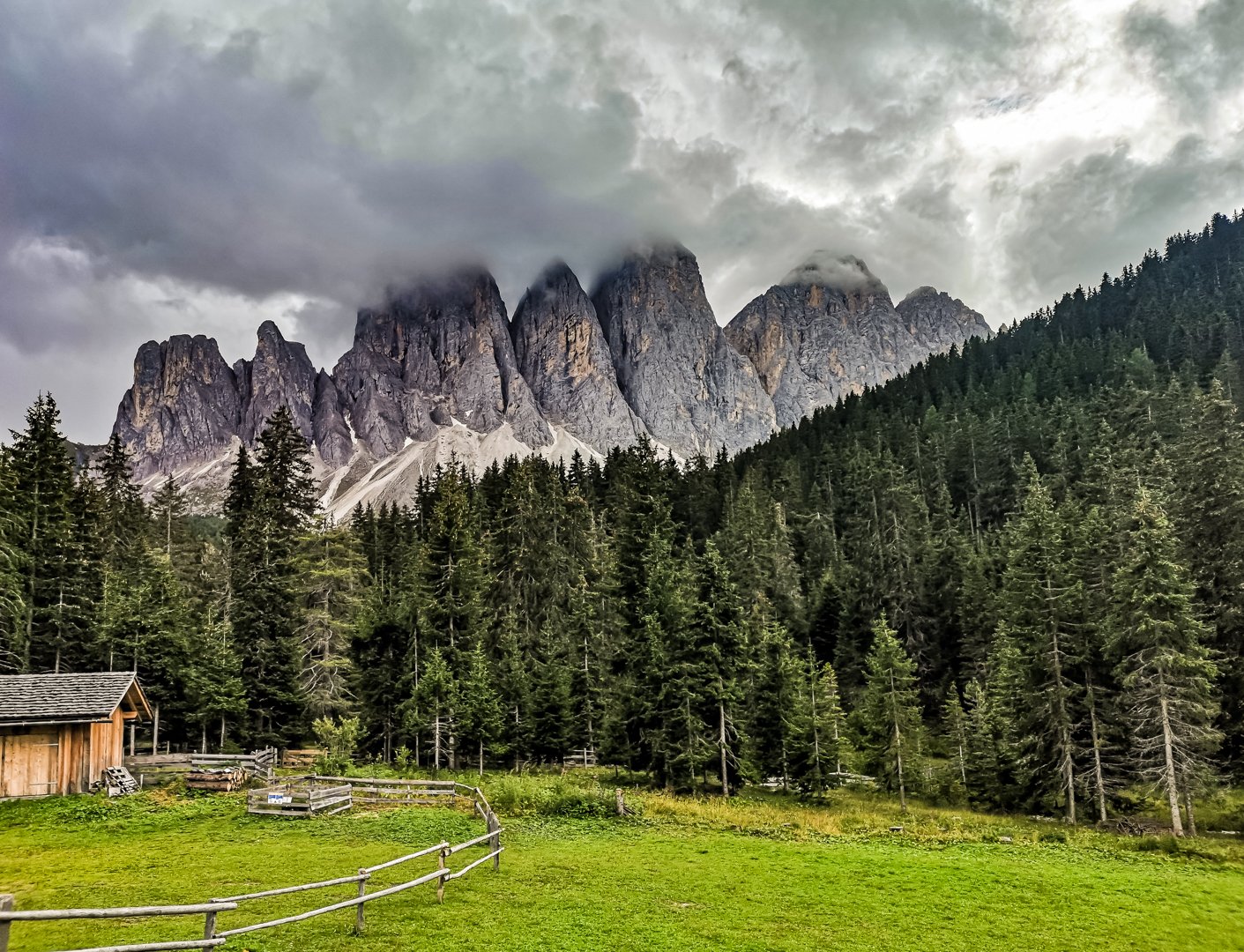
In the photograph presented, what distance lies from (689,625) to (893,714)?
13.6 m

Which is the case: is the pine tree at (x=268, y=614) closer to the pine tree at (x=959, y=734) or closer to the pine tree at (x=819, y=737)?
the pine tree at (x=819, y=737)

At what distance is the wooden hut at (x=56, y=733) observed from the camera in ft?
91.0

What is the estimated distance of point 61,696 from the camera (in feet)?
97.2

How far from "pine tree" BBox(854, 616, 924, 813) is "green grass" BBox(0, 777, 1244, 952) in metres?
11.1

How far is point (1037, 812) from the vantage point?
123ft

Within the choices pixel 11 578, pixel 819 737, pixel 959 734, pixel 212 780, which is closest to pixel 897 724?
pixel 819 737

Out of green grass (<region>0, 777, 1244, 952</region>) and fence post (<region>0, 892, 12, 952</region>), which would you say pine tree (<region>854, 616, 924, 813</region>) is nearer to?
green grass (<region>0, 777, 1244, 952</region>)

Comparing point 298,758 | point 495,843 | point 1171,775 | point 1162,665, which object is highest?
point 1162,665

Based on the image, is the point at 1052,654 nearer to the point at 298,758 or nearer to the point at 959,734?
the point at 959,734

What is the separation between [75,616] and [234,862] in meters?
34.6

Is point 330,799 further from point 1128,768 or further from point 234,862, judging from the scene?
point 1128,768

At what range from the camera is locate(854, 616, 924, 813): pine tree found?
135ft

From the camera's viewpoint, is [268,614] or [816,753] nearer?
[816,753]

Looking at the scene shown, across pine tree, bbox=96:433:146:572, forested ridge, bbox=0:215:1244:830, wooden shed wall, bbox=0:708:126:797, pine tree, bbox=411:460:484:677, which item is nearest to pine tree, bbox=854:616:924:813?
forested ridge, bbox=0:215:1244:830
